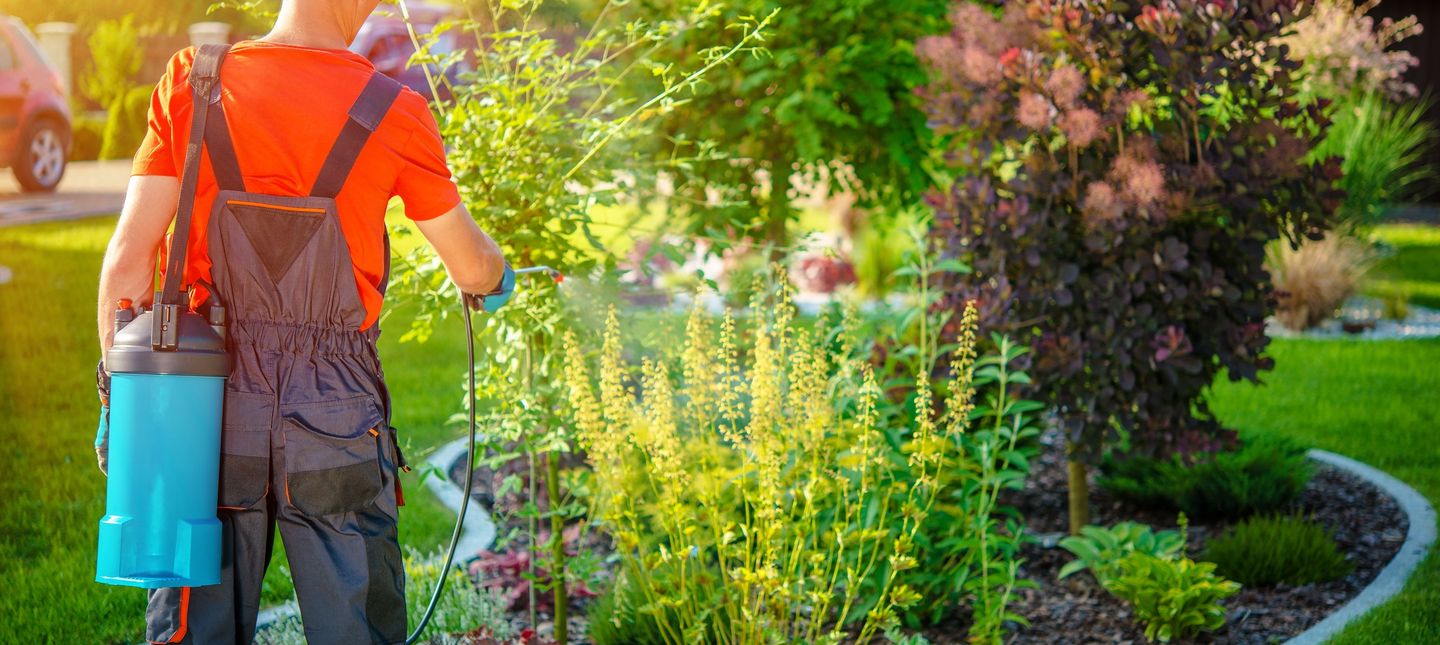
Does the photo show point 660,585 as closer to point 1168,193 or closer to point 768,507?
point 768,507

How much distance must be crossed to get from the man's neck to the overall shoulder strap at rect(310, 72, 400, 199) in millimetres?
120

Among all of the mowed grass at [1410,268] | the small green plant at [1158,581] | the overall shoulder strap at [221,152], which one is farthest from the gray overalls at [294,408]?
the mowed grass at [1410,268]

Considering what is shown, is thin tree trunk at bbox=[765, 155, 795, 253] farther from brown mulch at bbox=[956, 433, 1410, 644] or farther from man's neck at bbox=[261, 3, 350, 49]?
man's neck at bbox=[261, 3, 350, 49]

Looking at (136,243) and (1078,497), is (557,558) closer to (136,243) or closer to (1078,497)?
(136,243)

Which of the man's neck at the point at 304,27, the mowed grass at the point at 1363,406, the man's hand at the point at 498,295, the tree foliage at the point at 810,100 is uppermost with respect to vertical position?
the tree foliage at the point at 810,100

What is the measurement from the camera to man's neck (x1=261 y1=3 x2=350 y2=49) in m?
2.12

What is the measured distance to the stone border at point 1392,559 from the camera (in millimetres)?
3701

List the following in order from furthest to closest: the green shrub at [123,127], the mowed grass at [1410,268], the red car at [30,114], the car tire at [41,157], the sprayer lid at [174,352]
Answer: the green shrub at [123,127] → the car tire at [41,157] → the red car at [30,114] → the mowed grass at [1410,268] → the sprayer lid at [174,352]

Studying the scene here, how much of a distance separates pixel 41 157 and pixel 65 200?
1.48 feet

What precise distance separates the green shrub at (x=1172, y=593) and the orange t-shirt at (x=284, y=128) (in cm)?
244

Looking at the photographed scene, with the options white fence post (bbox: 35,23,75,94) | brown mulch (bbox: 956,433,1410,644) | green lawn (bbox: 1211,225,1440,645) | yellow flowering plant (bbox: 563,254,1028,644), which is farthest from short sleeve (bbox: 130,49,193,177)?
white fence post (bbox: 35,23,75,94)

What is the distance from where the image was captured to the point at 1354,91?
10.1 meters

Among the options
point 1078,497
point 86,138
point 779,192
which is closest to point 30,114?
point 86,138

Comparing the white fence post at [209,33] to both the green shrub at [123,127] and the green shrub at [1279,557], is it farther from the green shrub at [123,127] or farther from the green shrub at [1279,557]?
the green shrub at [1279,557]
